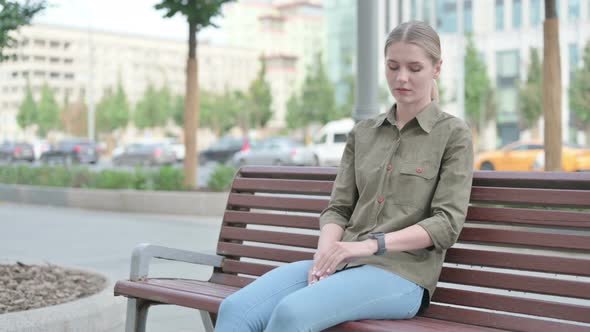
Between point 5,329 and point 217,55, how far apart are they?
114 m

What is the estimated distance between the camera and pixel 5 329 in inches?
167

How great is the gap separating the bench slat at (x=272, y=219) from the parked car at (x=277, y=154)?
1214 inches

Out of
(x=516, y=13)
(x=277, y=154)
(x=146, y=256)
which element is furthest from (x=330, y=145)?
(x=146, y=256)

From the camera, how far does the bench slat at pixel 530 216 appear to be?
9.87 feet

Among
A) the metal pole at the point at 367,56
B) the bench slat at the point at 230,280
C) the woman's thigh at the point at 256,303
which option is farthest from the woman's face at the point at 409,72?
the metal pole at the point at 367,56

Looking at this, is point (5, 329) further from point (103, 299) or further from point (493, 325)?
point (493, 325)

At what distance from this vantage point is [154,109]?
79.0 metres

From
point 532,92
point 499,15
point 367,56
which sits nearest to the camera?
point 367,56

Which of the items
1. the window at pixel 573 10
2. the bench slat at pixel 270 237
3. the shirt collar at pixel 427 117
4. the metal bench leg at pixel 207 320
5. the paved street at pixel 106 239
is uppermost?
the window at pixel 573 10

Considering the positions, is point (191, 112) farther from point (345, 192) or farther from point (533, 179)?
point (533, 179)

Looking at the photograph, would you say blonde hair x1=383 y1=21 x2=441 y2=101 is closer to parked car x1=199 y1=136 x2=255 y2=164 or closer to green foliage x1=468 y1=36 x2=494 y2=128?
parked car x1=199 y1=136 x2=255 y2=164

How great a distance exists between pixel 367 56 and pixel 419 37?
626 cm

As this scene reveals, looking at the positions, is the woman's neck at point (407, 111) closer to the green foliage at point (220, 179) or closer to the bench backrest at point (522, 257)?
the bench backrest at point (522, 257)

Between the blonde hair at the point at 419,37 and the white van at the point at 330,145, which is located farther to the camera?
the white van at the point at 330,145
